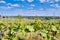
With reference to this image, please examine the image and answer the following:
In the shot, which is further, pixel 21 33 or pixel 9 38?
pixel 9 38

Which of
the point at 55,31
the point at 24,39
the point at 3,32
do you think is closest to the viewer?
the point at 24,39

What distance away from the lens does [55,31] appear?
18.4 feet

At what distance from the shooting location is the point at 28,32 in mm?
4719

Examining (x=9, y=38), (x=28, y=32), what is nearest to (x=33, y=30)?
(x=28, y=32)

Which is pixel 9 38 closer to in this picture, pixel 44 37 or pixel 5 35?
pixel 5 35

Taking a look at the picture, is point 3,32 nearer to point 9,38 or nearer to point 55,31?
point 9,38

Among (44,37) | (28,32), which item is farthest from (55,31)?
(28,32)

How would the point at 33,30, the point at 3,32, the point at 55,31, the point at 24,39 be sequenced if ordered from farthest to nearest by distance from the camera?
the point at 55,31 < the point at 3,32 < the point at 33,30 < the point at 24,39

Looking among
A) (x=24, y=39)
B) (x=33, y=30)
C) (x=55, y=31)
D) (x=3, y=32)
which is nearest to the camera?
(x=24, y=39)

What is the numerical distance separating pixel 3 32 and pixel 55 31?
137 centimetres

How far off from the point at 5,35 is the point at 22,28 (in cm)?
49

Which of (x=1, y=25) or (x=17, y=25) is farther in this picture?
(x=1, y=25)

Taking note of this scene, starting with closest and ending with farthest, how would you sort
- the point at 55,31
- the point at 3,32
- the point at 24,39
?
the point at 24,39, the point at 3,32, the point at 55,31

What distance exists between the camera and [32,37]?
181 inches
